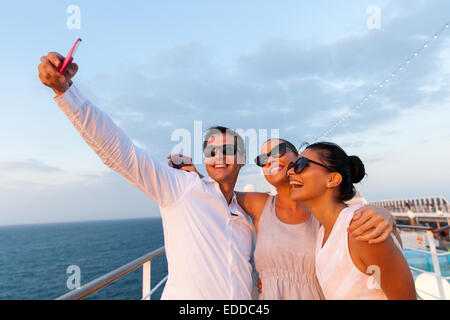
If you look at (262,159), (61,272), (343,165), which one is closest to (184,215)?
(262,159)

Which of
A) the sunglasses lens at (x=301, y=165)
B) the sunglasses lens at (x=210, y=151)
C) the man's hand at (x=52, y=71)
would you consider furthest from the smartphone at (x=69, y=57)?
the sunglasses lens at (x=301, y=165)

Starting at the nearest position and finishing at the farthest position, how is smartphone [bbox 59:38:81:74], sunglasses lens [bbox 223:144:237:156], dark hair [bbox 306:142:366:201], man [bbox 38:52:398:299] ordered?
smartphone [bbox 59:38:81:74] → man [bbox 38:52:398:299] → dark hair [bbox 306:142:366:201] → sunglasses lens [bbox 223:144:237:156]

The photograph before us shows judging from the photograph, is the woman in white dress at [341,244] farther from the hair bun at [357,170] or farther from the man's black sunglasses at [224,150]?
the man's black sunglasses at [224,150]

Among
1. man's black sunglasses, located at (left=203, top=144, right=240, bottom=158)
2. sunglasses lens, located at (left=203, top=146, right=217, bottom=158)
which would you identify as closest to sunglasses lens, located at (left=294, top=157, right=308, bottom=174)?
man's black sunglasses, located at (left=203, top=144, right=240, bottom=158)

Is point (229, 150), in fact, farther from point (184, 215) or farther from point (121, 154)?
point (121, 154)

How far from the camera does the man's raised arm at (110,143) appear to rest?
980 mm

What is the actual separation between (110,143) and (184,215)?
55 cm

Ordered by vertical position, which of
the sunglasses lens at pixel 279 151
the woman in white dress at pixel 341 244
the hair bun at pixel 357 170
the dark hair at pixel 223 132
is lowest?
the woman in white dress at pixel 341 244

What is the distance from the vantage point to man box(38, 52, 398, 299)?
1081 mm

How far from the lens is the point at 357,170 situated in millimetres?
1636

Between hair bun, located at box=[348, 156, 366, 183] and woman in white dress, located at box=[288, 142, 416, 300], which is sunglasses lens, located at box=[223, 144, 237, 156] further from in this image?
hair bun, located at box=[348, 156, 366, 183]

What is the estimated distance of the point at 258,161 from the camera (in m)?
2.13
